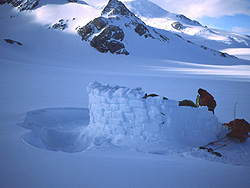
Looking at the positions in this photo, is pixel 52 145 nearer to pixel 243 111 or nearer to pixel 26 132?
pixel 26 132

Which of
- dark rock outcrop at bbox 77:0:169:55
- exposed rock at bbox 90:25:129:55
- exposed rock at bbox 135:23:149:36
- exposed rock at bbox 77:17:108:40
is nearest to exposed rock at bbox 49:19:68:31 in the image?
dark rock outcrop at bbox 77:0:169:55

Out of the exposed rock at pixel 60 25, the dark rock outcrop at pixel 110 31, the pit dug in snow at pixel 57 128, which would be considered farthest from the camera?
the exposed rock at pixel 60 25

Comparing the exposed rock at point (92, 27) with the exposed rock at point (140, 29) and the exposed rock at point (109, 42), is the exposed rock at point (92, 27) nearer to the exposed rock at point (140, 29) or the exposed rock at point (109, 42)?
the exposed rock at point (109, 42)

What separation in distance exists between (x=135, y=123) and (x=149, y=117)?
0.98ft

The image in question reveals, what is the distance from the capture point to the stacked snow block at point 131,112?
3.71 m

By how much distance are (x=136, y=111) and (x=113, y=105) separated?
0.51 meters

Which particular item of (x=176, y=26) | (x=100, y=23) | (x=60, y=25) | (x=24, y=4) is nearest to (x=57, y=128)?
(x=100, y=23)

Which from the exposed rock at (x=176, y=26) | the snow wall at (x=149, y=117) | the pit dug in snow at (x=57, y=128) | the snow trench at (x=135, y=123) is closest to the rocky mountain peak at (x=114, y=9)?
the pit dug in snow at (x=57, y=128)

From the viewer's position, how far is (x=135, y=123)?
379cm

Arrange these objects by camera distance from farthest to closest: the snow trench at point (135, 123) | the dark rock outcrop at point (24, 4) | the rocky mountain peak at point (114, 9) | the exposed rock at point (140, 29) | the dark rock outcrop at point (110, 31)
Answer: the dark rock outcrop at point (24, 4), the rocky mountain peak at point (114, 9), the exposed rock at point (140, 29), the dark rock outcrop at point (110, 31), the snow trench at point (135, 123)

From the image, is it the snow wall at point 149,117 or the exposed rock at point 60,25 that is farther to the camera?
the exposed rock at point 60,25

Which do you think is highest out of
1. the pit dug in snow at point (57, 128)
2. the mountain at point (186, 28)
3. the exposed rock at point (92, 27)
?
the mountain at point (186, 28)

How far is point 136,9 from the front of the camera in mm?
101062

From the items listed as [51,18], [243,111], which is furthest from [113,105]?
[51,18]
